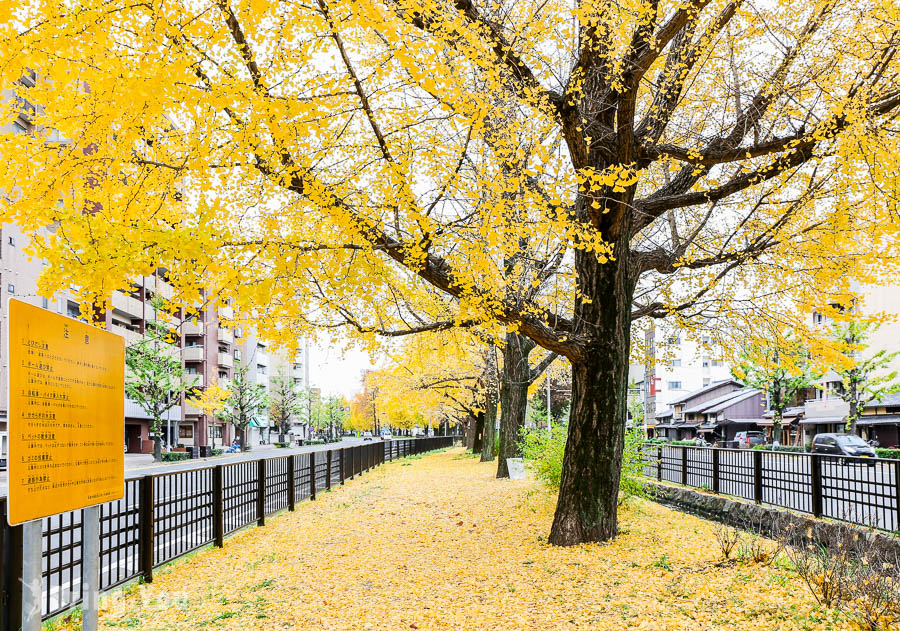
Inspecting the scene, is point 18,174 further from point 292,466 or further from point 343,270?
point 292,466

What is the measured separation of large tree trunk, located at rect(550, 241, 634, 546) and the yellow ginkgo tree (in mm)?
30

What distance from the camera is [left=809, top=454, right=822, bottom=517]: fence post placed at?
10369 mm

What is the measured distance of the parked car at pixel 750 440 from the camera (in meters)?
51.5

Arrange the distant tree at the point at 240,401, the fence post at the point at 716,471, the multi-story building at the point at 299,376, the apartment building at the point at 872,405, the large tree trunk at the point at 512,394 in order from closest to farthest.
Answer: the fence post at the point at 716,471, the large tree trunk at the point at 512,394, the apartment building at the point at 872,405, the distant tree at the point at 240,401, the multi-story building at the point at 299,376

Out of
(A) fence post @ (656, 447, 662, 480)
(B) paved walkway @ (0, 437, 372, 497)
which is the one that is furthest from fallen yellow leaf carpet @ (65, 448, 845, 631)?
(B) paved walkway @ (0, 437, 372, 497)

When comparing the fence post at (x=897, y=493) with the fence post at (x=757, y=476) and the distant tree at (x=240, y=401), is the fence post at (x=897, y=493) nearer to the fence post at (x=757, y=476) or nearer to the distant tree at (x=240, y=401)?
the fence post at (x=757, y=476)

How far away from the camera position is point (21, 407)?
3234 mm

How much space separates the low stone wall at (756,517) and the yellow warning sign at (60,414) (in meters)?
6.90

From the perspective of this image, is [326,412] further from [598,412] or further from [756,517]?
[598,412]

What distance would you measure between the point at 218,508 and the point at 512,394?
38.4 ft

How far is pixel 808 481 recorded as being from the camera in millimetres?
10742

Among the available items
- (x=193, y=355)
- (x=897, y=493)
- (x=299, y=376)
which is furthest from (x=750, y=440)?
(x=299, y=376)

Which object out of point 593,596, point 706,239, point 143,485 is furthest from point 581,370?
point 143,485

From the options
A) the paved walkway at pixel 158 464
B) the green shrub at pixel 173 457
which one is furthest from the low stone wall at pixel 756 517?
the green shrub at pixel 173 457
